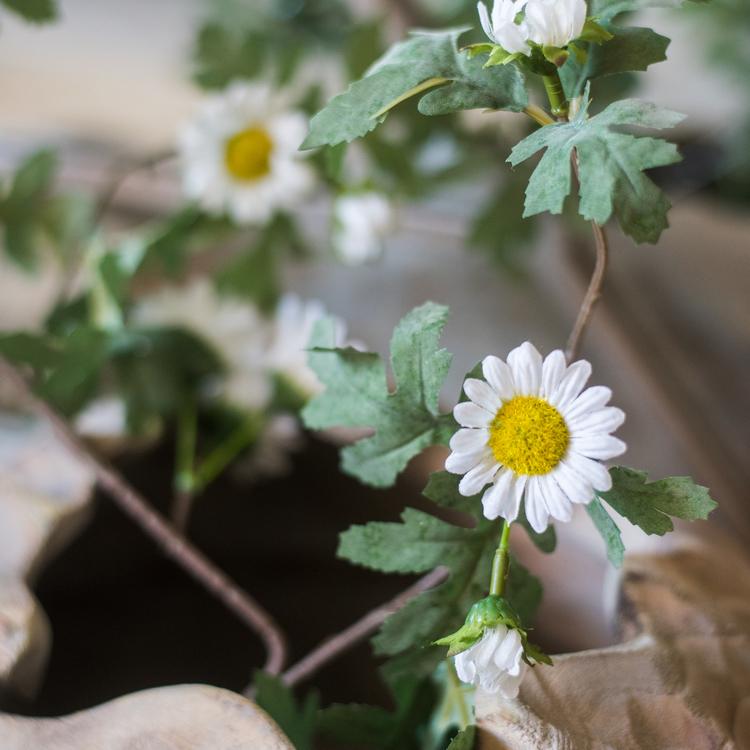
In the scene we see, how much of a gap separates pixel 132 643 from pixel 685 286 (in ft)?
2.51

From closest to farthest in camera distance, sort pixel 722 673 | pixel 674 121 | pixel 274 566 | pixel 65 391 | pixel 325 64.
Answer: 1. pixel 674 121
2. pixel 722 673
3. pixel 65 391
4. pixel 274 566
5. pixel 325 64

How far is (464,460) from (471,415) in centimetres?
2

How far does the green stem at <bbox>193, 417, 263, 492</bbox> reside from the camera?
2.28ft

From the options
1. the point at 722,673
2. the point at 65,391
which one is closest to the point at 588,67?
the point at 722,673

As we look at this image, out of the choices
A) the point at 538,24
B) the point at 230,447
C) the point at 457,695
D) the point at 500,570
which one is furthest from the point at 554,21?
the point at 230,447

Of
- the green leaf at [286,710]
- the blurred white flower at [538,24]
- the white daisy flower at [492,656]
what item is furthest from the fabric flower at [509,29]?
the green leaf at [286,710]

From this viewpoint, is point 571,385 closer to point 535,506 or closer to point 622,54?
point 535,506

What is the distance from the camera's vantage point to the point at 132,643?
685mm

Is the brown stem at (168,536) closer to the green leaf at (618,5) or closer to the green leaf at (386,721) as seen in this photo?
the green leaf at (386,721)

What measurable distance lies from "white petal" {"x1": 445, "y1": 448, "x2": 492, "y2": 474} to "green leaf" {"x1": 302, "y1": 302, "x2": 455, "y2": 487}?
0.16 ft

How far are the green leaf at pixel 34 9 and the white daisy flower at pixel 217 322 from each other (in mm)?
244

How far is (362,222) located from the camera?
764mm

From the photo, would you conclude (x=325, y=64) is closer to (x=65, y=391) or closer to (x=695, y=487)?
(x=65, y=391)

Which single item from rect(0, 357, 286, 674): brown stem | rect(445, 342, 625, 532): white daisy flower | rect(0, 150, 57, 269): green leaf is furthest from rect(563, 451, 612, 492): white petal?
rect(0, 150, 57, 269): green leaf
